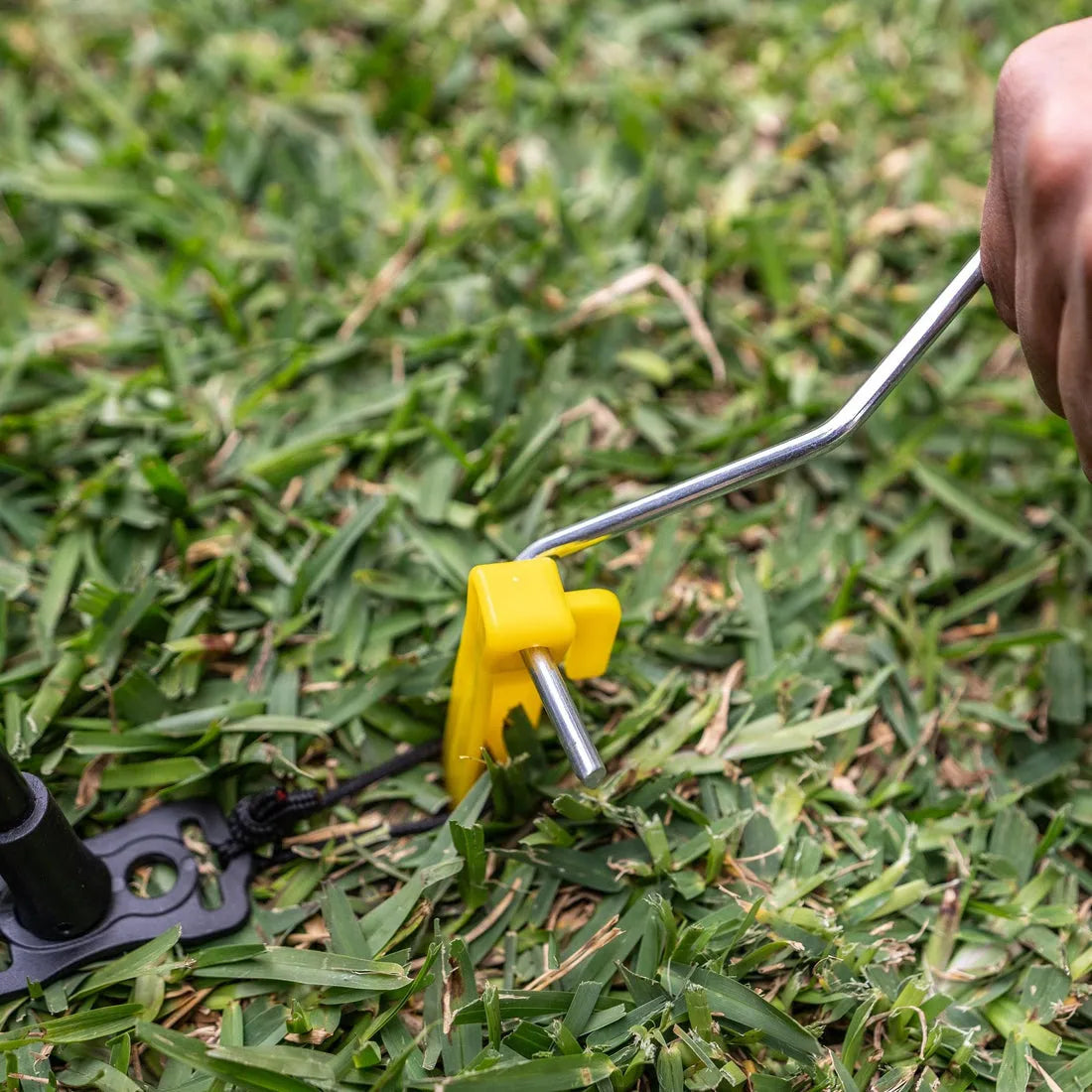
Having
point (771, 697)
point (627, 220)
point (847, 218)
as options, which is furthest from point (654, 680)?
point (847, 218)

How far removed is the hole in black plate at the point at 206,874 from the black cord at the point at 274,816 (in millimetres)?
13

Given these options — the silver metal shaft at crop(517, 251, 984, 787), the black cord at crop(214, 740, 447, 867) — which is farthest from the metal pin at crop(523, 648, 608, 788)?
the black cord at crop(214, 740, 447, 867)

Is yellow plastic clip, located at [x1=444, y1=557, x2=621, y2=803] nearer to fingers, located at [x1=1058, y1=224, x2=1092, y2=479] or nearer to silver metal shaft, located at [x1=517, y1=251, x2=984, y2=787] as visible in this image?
silver metal shaft, located at [x1=517, y1=251, x2=984, y2=787]

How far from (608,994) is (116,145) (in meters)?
1.61

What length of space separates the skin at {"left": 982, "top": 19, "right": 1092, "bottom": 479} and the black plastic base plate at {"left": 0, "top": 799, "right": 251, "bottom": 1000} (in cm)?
95

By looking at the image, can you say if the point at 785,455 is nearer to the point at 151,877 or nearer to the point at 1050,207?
the point at 1050,207

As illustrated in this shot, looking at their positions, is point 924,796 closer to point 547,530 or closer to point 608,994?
point 608,994

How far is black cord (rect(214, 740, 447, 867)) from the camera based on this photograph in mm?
1179

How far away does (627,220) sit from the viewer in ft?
5.96

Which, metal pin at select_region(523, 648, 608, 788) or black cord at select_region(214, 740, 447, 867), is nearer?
metal pin at select_region(523, 648, 608, 788)

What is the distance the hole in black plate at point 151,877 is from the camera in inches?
46.4

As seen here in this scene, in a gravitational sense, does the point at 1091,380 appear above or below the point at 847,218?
above

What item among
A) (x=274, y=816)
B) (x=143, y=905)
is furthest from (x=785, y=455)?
(x=143, y=905)

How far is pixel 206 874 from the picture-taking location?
3.90 feet
